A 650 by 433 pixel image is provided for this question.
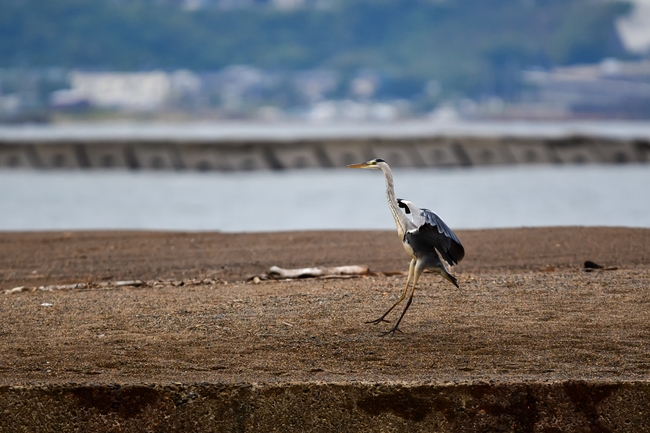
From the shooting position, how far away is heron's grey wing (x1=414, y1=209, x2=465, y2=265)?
6.85m

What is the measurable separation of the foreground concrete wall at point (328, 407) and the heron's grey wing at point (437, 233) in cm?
133

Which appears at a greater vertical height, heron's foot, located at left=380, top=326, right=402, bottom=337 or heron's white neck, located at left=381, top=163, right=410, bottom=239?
heron's white neck, located at left=381, top=163, right=410, bottom=239

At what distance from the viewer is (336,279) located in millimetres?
9789

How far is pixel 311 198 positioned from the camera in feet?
99.6

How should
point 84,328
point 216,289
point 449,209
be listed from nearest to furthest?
point 84,328, point 216,289, point 449,209

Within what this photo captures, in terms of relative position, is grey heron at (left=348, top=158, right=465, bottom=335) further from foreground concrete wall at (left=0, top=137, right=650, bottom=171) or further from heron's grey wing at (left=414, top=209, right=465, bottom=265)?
foreground concrete wall at (left=0, top=137, right=650, bottom=171)

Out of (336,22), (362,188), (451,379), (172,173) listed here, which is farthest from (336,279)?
(336,22)

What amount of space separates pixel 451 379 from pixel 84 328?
10.7 ft

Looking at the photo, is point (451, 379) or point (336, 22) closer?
point (451, 379)

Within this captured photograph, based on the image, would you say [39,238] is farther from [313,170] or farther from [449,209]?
[313,170]

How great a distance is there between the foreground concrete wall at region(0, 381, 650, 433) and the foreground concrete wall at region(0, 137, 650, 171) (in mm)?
42884

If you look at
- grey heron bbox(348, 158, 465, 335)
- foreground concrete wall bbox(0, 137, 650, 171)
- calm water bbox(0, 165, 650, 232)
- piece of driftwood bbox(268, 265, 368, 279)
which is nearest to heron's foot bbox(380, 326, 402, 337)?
grey heron bbox(348, 158, 465, 335)

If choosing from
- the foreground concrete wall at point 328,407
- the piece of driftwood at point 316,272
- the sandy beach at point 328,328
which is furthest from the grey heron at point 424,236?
the piece of driftwood at point 316,272

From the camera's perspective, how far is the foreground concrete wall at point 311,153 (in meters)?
49.4
